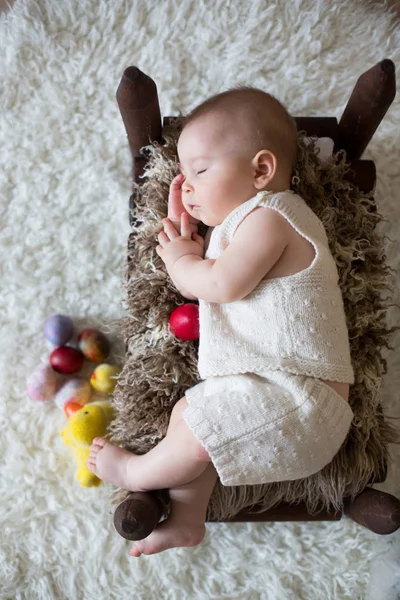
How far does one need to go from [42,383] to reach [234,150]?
1.90 ft

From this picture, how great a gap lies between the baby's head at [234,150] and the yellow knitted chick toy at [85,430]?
0.42 metres

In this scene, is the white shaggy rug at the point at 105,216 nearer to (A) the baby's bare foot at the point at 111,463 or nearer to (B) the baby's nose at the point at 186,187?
(A) the baby's bare foot at the point at 111,463

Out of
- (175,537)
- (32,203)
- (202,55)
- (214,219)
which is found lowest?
(175,537)

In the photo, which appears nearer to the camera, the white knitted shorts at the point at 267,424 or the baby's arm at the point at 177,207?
the white knitted shorts at the point at 267,424

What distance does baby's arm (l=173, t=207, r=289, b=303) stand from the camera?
731mm

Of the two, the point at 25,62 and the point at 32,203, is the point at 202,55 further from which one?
the point at 32,203

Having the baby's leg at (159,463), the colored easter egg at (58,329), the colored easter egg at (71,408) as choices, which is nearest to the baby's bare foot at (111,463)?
the baby's leg at (159,463)

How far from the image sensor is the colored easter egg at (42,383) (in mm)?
1040

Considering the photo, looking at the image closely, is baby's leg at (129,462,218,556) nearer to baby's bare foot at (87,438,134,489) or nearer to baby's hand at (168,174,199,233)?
baby's bare foot at (87,438,134,489)

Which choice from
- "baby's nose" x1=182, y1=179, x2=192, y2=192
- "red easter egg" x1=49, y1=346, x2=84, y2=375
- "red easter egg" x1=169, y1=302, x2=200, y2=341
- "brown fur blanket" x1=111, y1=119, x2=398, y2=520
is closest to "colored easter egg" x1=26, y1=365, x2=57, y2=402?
"red easter egg" x1=49, y1=346, x2=84, y2=375

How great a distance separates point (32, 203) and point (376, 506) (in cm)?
86

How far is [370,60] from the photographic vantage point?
3.93 ft

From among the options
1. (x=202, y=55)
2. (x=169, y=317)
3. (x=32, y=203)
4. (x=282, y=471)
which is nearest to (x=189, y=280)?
(x=169, y=317)

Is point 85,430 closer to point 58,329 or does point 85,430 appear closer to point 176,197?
point 58,329
